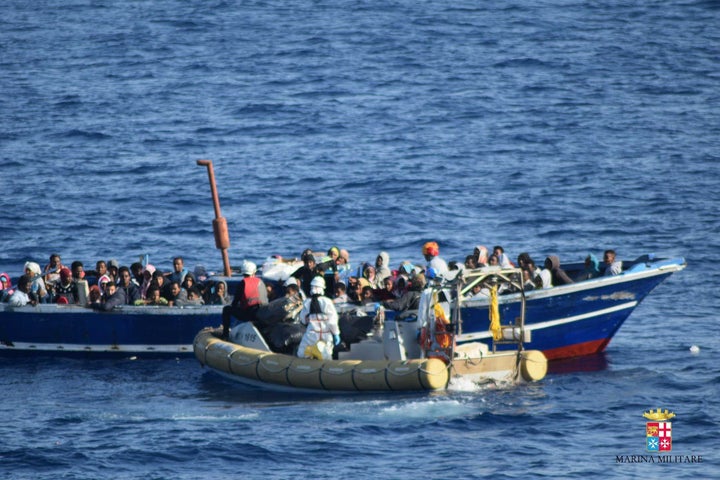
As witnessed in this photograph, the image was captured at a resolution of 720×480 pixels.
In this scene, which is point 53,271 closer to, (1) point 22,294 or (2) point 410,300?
(1) point 22,294

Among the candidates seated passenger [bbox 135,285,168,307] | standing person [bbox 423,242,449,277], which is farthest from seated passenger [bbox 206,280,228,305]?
standing person [bbox 423,242,449,277]

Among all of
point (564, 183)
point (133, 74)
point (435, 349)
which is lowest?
point (435, 349)

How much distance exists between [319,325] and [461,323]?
283 centimetres

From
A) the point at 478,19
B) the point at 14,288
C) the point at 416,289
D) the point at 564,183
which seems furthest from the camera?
the point at 478,19

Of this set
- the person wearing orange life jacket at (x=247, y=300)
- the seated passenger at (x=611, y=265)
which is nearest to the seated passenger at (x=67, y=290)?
the person wearing orange life jacket at (x=247, y=300)

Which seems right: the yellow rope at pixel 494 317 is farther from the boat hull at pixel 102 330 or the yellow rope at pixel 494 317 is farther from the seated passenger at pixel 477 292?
the boat hull at pixel 102 330

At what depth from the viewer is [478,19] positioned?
72.3 meters

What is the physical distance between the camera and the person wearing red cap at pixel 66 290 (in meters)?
28.9

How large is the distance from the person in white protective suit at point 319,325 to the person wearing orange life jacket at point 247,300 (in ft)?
4.98

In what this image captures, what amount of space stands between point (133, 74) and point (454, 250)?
29653 millimetres

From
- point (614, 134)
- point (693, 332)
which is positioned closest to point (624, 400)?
point (693, 332)

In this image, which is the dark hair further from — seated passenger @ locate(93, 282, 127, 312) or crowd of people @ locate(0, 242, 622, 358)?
seated passenger @ locate(93, 282, 127, 312)

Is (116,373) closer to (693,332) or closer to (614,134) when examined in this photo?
(693,332)

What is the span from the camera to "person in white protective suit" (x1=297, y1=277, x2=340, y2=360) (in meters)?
24.6
